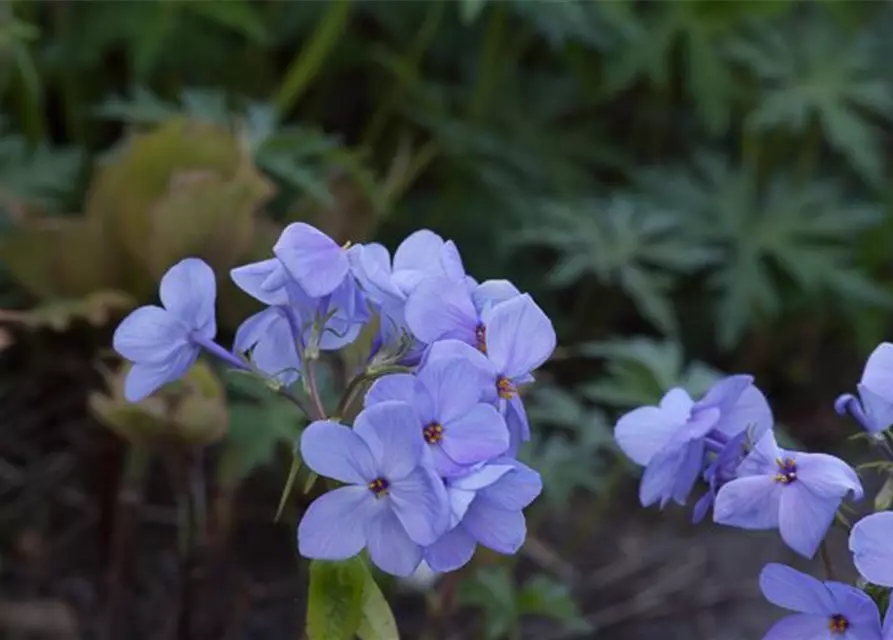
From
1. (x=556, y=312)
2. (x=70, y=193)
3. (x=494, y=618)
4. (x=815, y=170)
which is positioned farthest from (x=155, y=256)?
(x=815, y=170)

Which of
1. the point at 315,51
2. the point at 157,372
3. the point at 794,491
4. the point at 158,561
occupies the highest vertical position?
the point at 794,491

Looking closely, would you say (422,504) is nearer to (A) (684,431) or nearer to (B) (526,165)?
(A) (684,431)

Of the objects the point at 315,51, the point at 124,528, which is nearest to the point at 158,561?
the point at 124,528

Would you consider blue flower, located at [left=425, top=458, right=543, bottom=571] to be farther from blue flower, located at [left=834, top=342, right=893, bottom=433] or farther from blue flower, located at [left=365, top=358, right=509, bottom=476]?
blue flower, located at [left=834, top=342, right=893, bottom=433]

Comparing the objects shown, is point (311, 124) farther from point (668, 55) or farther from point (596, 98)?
point (668, 55)

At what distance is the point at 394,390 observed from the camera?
2.68ft

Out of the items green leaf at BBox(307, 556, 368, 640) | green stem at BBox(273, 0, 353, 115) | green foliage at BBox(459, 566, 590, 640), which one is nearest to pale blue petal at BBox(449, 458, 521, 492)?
green leaf at BBox(307, 556, 368, 640)

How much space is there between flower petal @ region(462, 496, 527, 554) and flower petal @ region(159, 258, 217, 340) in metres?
0.22

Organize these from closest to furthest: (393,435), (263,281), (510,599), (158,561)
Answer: (393,435), (263,281), (510,599), (158,561)

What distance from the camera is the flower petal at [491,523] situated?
82 centimetres

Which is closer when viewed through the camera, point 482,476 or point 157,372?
point 482,476

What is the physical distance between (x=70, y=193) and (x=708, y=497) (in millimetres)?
1131

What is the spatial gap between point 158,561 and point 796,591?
102 cm

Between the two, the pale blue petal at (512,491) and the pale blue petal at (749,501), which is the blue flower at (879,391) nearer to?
the pale blue petal at (749,501)
